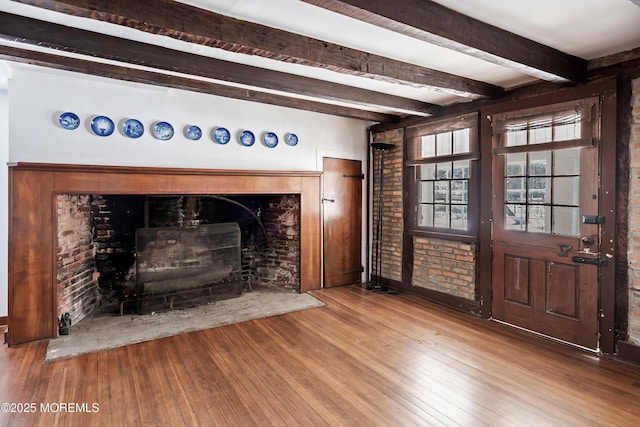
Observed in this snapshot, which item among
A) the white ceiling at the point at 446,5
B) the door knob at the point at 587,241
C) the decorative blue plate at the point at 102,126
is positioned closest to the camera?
the white ceiling at the point at 446,5

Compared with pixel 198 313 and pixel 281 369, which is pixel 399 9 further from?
pixel 198 313

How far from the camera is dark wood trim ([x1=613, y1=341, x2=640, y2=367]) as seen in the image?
2.77 m

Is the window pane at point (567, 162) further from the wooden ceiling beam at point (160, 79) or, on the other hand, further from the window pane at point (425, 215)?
the wooden ceiling beam at point (160, 79)

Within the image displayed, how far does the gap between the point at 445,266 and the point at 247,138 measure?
10.00 ft

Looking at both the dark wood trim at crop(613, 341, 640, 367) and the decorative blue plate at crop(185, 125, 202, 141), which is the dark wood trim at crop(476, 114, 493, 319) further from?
the decorative blue plate at crop(185, 125, 202, 141)

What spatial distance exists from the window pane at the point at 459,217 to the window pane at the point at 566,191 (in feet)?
3.38

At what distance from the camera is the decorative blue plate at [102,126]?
3375 mm

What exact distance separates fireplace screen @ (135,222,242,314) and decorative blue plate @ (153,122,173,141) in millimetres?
1117

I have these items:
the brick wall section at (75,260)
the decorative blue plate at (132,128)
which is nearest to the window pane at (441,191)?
the decorative blue plate at (132,128)

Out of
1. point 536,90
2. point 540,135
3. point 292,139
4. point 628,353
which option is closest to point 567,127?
point 540,135

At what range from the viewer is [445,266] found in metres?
4.34

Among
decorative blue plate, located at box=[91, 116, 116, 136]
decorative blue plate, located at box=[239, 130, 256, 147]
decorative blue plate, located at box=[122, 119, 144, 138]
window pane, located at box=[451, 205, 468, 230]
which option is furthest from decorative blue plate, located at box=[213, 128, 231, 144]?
window pane, located at box=[451, 205, 468, 230]

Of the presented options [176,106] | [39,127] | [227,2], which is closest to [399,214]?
[176,106]

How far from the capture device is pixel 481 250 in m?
3.89
